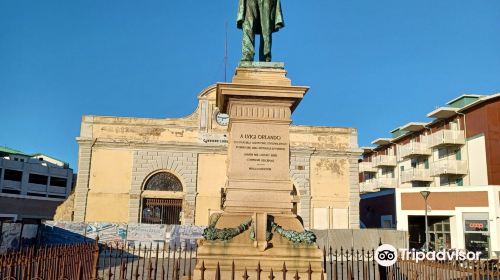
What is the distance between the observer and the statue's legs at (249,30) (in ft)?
29.0

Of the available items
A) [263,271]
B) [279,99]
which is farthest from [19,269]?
[279,99]

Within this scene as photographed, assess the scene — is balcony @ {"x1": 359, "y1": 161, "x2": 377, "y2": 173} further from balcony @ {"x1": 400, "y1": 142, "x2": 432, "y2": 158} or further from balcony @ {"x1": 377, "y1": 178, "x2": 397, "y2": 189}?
balcony @ {"x1": 400, "y1": 142, "x2": 432, "y2": 158}

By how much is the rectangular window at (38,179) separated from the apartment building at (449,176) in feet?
147

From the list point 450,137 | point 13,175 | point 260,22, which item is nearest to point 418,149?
point 450,137

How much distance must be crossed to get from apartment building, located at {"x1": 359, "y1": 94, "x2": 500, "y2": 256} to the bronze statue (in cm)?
2266

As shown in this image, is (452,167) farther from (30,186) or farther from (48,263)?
(30,186)

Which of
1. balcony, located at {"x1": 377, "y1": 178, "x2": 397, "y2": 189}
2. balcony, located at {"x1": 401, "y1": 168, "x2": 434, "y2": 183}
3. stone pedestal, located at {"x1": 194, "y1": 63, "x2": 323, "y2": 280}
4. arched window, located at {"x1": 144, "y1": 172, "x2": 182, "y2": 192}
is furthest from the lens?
balcony, located at {"x1": 377, "y1": 178, "x2": 397, "y2": 189}

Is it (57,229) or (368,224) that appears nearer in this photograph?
(57,229)

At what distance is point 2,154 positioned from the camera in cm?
6731

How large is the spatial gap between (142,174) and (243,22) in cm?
2359

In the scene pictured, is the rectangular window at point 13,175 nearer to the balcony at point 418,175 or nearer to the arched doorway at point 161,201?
the arched doorway at point 161,201

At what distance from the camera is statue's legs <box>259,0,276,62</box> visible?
8930mm

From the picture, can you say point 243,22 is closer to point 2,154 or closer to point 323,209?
point 323,209

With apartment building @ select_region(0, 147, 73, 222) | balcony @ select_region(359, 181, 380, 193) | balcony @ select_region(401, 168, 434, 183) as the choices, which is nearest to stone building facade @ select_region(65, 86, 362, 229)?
balcony @ select_region(401, 168, 434, 183)
